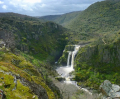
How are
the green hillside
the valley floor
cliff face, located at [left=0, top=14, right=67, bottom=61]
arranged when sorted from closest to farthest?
the valley floor → cliff face, located at [left=0, top=14, right=67, bottom=61] → the green hillside

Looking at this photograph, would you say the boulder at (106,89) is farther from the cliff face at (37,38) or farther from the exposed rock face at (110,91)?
the cliff face at (37,38)

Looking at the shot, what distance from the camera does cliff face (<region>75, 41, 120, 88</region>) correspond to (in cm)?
5016

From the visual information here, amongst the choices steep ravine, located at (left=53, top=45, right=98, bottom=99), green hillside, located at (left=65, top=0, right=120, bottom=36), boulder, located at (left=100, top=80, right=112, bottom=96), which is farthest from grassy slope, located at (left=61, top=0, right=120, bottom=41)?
boulder, located at (left=100, top=80, right=112, bottom=96)

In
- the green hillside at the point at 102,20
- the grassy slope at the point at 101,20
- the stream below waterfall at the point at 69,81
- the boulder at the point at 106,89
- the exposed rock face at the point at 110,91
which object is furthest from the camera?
the green hillside at the point at 102,20

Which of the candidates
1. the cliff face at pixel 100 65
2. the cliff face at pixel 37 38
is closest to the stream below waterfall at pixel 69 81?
the cliff face at pixel 100 65

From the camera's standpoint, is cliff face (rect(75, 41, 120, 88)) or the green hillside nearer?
cliff face (rect(75, 41, 120, 88))

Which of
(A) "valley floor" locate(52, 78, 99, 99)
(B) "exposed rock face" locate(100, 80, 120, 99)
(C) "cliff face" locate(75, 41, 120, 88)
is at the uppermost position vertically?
(C) "cliff face" locate(75, 41, 120, 88)

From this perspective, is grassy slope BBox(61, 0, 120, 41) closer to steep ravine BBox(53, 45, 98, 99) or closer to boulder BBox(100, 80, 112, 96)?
steep ravine BBox(53, 45, 98, 99)

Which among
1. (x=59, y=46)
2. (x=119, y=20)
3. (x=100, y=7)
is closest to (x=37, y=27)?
(x=59, y=46)

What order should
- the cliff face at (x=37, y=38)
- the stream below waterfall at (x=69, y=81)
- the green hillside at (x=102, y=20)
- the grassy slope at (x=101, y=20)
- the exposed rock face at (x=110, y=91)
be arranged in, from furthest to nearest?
1. the green hillside at (x=102, y=20)
2. the grassy slope at (x=101, y=20)
3. the cliff face at (x=37, y=38)
4. the stream below waterfall at (x=69, y=81)
5. the exposed rock face at (x=110, y=91)

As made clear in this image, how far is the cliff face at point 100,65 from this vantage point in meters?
50.2

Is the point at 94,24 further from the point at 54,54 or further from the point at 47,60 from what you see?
the point at 47,60

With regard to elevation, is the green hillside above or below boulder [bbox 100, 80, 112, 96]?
above

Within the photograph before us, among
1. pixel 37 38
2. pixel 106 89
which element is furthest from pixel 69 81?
pixel 37 38
